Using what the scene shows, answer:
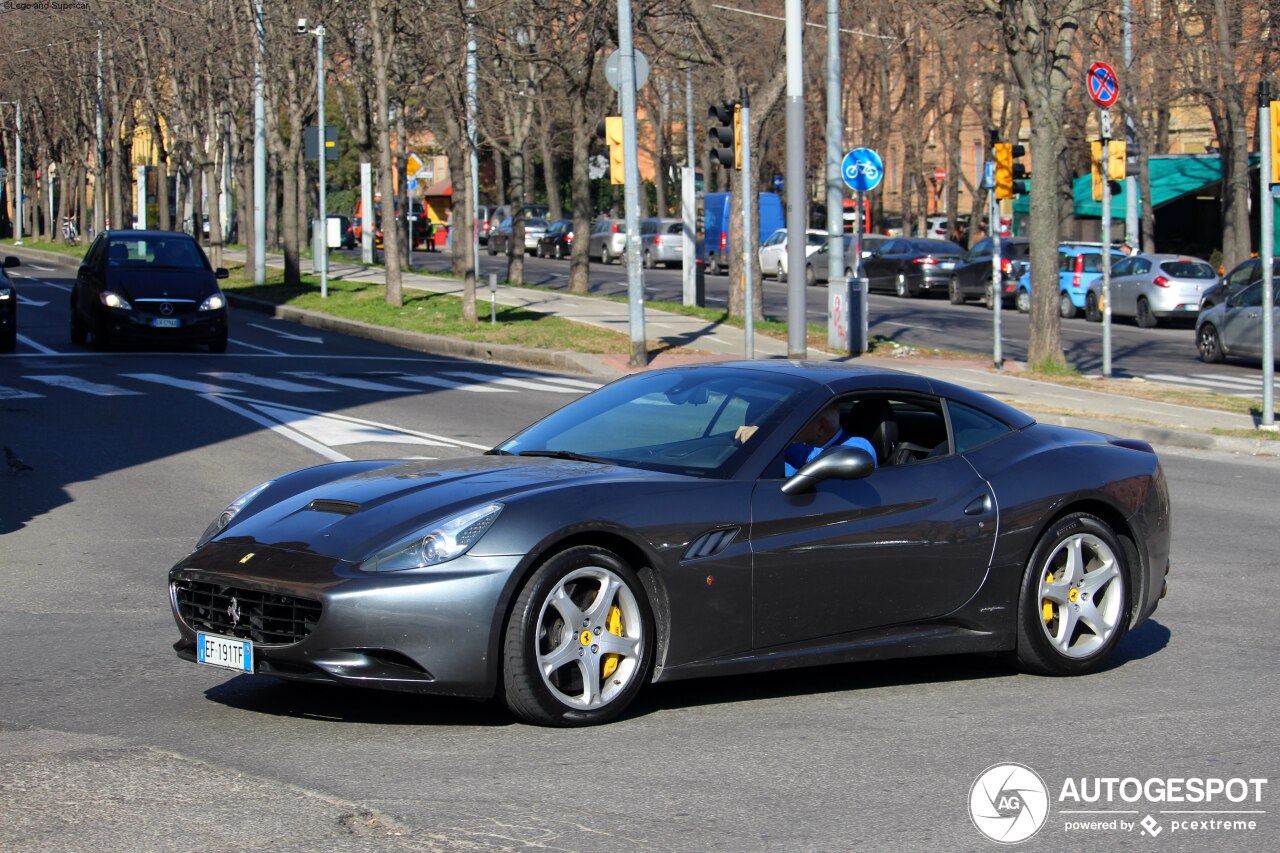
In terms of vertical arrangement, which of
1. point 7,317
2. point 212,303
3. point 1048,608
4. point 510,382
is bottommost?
point 1048,608

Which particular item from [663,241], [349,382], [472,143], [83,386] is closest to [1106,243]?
[349,382]

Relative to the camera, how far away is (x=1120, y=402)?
783 inches

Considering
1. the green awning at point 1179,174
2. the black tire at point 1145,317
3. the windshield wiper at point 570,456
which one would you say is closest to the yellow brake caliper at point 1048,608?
the windshield wiper at point 570,456

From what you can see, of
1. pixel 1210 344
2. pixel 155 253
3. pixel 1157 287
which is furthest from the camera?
pixel 1157 287

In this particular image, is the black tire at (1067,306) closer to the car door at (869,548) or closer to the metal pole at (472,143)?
the metal pole at (472,143)

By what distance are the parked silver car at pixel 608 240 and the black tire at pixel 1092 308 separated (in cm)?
2445

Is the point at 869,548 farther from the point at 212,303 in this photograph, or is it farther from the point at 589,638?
the point at 212,303

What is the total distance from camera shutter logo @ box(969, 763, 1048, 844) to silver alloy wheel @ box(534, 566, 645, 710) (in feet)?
4.38

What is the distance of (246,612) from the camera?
5.79m

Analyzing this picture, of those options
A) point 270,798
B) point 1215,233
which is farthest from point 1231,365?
point 1215,233

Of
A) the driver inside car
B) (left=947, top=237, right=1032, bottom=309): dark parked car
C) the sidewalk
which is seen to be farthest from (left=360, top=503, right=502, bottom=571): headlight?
(left=947, top=237, right=1032, bottom=309): dark parked car

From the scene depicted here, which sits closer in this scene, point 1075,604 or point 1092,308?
point 1075,604

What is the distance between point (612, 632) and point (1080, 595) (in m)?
2.35

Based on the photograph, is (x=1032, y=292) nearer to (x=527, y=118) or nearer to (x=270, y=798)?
(x=270, y=798)
